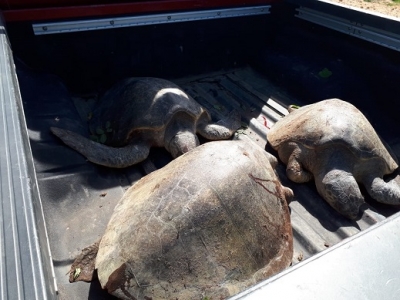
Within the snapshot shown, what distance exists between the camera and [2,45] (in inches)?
83.0

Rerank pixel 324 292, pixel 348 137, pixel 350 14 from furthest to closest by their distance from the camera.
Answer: pixel 350 14 → pixel 348 137 → pixel 324 292

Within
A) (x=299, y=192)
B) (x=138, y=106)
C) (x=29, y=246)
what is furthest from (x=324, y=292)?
(x=138, y=106)

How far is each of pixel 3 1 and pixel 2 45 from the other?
103 centimetres

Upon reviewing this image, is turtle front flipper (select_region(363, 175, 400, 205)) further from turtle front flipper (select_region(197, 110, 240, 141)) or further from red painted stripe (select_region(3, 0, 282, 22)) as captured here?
red painted stripe (select_region(3, 0, 282, 22))

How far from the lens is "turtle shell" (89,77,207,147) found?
2.97 m

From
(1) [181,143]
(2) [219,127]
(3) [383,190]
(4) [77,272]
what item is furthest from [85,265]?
(3) [383,190]

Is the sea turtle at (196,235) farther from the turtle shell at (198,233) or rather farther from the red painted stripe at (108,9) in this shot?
the red painted stripe at (108,9)

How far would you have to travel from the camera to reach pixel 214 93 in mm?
3902

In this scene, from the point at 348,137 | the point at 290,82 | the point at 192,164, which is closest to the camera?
the point at 192,164

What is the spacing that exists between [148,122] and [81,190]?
91 centimetres

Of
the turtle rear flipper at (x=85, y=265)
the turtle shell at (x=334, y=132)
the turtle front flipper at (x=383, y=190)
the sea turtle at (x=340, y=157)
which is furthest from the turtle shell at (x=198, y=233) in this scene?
the turtle front flipper at (x=383, y=190)

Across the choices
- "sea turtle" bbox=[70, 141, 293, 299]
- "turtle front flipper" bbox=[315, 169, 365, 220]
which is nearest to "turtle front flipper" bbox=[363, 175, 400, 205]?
"turtle front flipper" bbox=[315, 169, 365, 220]

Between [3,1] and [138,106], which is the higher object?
[3,1]

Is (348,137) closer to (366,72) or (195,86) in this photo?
(366,72)
